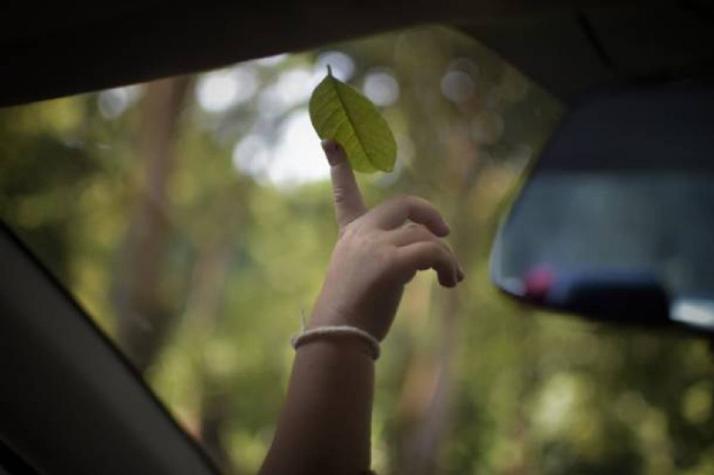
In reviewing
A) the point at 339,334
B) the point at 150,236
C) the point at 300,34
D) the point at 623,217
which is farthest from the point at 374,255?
the point at 150,236

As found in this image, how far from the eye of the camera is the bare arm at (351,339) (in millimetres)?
960

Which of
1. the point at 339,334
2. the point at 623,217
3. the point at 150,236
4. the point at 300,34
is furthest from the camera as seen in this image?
the point at 150,236

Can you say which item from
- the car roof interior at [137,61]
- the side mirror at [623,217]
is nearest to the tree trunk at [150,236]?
the car roof interior at [137,61]

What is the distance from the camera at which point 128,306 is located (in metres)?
1.79

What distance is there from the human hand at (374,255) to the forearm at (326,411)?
33 mm

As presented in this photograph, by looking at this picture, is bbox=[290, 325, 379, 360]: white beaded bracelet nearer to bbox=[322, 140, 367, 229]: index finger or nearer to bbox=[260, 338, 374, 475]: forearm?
bbox=[260, 338, 374, 475]: forearm

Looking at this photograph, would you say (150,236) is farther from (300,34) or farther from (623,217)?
(623,217)

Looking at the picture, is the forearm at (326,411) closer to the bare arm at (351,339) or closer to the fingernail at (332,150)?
the bare arm at (351,339)

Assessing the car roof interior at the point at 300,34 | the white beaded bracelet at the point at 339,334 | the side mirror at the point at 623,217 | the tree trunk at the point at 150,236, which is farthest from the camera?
the tree trunk at the point at 150,236

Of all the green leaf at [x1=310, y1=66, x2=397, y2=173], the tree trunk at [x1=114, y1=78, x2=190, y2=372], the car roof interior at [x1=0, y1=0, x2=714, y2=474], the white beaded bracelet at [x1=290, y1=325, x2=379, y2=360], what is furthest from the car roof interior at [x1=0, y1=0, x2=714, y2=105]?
the tree trunk at [x1=114, y1=78, x2=190, y2=372]

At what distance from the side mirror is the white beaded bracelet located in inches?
15.0

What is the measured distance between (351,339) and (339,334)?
0.04 feet

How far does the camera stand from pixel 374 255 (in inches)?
38.1

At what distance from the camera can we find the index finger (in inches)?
39.7
